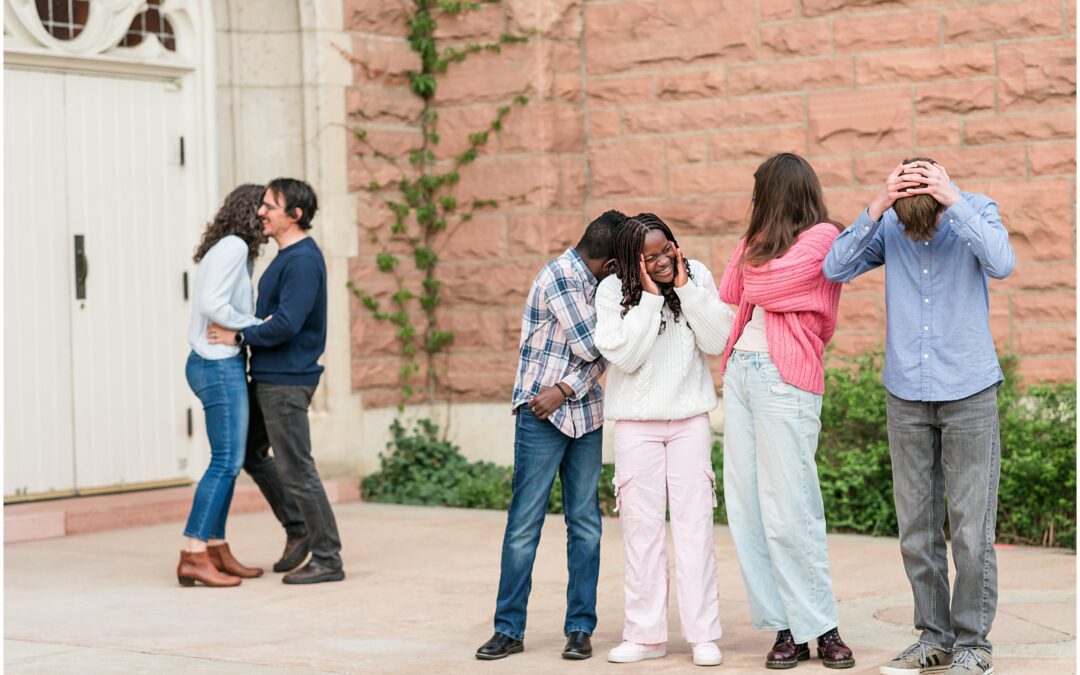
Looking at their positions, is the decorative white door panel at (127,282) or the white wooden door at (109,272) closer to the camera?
the white wooden door at (109,272)

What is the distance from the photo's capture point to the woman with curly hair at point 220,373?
7672 millimetres

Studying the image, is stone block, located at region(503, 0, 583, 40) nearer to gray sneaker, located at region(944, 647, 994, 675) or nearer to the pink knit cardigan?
the pink knit cardigan

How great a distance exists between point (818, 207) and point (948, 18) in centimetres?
435

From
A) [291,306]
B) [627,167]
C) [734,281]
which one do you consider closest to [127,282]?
[291,306]

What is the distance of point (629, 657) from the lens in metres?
5.80

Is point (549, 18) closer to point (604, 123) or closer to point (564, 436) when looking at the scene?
point (604, 123)

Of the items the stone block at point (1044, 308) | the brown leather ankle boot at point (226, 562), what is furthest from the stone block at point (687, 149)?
the brown leather ankle boot at point (226, 562)

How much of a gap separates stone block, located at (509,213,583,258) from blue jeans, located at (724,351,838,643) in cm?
523

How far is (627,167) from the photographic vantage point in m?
10.7

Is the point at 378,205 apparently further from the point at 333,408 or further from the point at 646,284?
the point at 646,284

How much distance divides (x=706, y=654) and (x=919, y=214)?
Result: 5.64 feet

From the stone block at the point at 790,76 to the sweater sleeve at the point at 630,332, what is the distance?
459 centimetres

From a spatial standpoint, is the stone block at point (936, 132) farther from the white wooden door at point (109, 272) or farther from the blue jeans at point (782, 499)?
the white wooden door at point (109, 272)

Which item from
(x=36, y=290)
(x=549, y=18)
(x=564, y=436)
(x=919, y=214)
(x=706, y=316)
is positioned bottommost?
(x=564, y=436)
